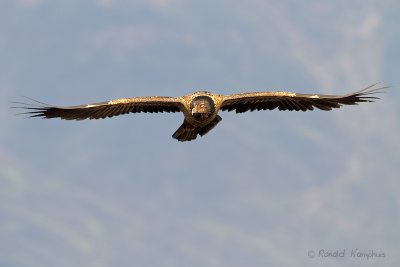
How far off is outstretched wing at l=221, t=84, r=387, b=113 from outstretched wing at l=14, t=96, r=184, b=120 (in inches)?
93.1

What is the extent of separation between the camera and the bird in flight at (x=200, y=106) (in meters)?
48.2

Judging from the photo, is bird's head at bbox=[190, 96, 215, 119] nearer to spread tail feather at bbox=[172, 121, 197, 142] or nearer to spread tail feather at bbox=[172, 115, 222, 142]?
spread tail feather at bbox=[172, 115, 222, 142]

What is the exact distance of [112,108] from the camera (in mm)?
48844

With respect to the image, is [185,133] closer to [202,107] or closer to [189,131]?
[189,131]

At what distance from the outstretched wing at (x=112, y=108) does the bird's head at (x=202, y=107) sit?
33.1 inches

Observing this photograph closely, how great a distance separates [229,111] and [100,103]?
5.65 meters

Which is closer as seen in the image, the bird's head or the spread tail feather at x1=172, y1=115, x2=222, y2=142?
the bird's head

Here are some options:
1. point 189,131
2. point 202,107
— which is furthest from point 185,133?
point 202,107

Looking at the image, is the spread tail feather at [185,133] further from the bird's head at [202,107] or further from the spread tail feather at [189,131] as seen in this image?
the bird's head at [202,107]

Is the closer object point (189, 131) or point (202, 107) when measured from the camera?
point (202, 107)

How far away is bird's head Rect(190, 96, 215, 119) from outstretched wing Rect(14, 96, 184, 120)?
84 centimetres

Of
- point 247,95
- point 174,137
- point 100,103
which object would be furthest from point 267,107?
point 100,103

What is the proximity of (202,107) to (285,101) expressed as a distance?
413 cm

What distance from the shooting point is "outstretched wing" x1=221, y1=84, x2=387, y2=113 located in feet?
161
